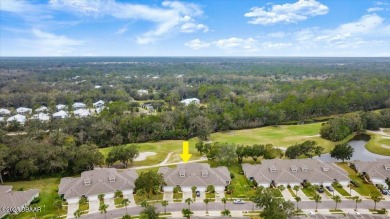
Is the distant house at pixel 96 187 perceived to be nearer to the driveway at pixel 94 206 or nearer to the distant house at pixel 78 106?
the driveway at pixel 94 206

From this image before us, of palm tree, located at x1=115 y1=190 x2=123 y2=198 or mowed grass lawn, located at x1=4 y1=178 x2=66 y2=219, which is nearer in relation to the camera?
mowed grass lawn, located at x1=4 y1=178 x2=66 y2=219

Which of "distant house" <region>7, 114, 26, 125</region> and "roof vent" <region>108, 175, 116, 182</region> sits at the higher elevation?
"roof vent" <region>108, 175, 116, 182</region>

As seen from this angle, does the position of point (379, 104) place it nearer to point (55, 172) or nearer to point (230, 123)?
point (230, 123)

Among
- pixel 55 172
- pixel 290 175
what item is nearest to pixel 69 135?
pixel 55 172

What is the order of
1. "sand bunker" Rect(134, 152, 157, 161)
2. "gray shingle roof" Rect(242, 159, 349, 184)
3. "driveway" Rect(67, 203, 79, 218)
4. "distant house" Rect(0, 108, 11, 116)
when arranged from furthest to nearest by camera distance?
"distant house" Rect(0, 108, 11, 116) → "sand bunker" Rect(134, 152, 157, 161) → "gray shingle roof" Rect(242, 159, 349, 184) → "driveway" Rect(67, 203, 79, 218)

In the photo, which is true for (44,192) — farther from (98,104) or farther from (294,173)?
(98,104)

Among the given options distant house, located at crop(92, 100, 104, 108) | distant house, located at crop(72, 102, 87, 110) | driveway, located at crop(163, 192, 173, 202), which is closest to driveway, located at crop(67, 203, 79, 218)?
driveway, located at crop(163, 192, 173, 202)

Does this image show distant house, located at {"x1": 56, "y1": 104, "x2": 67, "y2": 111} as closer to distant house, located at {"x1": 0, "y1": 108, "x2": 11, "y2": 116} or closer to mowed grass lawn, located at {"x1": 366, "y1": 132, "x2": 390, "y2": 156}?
distant house, located at {"x1": 0, "y1": 108, "x2": 11, "y2": 116}
